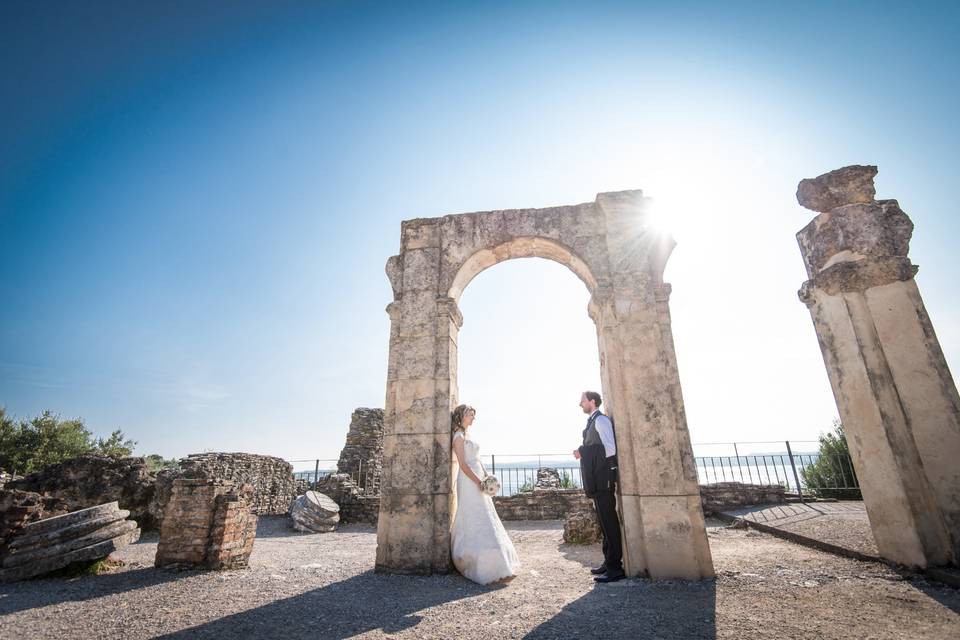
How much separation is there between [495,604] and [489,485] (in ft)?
4.77

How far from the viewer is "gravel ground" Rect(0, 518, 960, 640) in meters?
2.83

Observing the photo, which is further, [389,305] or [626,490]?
[389,305]

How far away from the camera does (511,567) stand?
4.47 m

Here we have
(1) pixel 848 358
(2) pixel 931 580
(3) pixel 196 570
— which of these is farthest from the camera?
(3) pixel 196 570

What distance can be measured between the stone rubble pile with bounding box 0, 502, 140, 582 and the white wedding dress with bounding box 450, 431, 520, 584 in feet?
13.7

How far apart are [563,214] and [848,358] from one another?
12.0 ft

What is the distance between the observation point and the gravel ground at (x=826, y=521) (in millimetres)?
4828

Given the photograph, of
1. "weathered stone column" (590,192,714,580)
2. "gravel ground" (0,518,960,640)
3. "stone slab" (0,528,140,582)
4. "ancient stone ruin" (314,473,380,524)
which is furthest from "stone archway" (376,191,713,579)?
"ancient stone ruin" (314,473,380,524)

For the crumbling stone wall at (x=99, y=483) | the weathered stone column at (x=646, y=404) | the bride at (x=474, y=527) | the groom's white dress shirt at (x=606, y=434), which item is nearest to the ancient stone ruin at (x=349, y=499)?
the crumbling stone wall at (x=99, y=483)

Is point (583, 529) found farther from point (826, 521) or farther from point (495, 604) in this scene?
point (495, 604)

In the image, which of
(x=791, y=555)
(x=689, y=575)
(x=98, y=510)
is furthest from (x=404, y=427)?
(x=791, y=555)

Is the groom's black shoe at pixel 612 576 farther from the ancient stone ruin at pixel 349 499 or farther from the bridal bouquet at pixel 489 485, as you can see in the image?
the ancient stone ruin at pixel 349 499

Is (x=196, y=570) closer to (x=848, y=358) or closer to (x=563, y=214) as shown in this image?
(x=563, y=214)

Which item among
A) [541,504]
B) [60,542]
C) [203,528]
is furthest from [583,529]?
[60,542]
